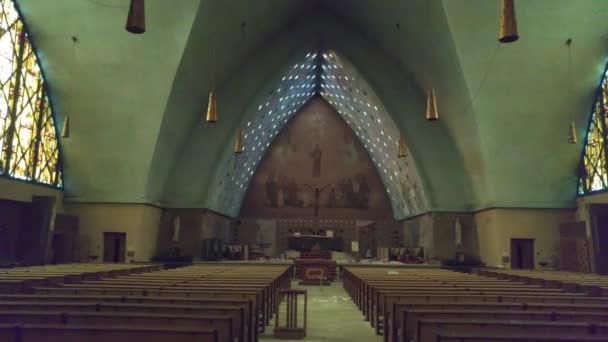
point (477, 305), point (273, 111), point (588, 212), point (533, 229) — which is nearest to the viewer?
point (477, 305)

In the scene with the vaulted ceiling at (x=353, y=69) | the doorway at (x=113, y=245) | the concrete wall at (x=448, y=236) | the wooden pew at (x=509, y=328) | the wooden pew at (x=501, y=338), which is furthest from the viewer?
the concrete wall at (x=448, y=236)

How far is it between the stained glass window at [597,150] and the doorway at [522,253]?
8.99 ft

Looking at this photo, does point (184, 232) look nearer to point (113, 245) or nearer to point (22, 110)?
point (113, 245)

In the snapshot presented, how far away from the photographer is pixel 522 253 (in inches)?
741

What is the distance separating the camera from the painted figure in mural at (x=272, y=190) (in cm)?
3100

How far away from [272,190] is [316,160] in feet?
11.1

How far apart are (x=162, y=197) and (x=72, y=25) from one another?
8314mm

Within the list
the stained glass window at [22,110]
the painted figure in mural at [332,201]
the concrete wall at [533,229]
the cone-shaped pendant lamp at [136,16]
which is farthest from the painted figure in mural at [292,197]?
the cone-shaped pendant lamp at [136,16]

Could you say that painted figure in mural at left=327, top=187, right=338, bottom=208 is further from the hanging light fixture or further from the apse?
the hanging light fixture

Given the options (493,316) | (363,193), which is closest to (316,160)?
(363,193)

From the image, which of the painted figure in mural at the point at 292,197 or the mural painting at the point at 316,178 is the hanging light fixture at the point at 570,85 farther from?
the painted figure in mural at the point at 292,197

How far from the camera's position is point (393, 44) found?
782 inches

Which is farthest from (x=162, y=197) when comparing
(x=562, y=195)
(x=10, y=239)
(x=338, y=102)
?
(x=562, y=195)

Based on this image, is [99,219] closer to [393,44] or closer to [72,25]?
[72,25]
